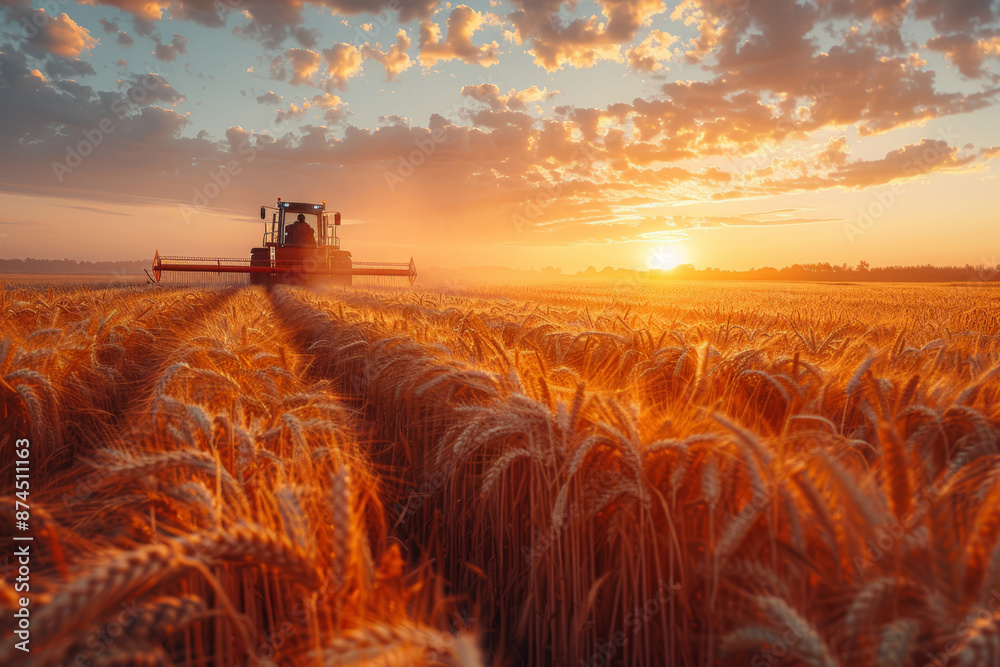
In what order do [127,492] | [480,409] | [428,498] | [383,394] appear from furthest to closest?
[383,394]
[428,498]
[480,409]
[127,492]

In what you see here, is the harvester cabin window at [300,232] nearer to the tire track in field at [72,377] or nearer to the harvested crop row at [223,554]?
the tire track in field at [72,377]

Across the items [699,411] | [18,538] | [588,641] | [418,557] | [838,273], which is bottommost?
[418,557]

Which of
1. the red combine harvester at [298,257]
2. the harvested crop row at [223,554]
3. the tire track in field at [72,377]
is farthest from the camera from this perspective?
the red combine harvester at [298,257]

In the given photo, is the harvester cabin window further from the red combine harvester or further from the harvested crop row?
the harvested crop row

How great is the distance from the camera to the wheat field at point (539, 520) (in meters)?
0.86

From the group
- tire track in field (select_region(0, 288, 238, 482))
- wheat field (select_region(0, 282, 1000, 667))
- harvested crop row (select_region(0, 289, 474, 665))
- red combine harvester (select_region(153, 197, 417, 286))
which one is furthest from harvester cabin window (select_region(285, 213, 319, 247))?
harvested crop row (select_region(0, 289, 474, 665))

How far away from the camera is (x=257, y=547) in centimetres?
93

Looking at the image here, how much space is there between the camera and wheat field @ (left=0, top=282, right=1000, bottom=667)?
0.86 metres

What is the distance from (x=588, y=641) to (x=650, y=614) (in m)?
0.27

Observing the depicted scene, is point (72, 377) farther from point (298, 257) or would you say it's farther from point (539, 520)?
point (298, 257)

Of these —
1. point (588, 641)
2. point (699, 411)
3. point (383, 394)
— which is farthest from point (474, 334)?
point (588, 641)

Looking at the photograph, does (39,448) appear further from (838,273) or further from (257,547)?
(838,273)

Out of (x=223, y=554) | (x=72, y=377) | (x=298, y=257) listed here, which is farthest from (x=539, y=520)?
(x=298, y=257)

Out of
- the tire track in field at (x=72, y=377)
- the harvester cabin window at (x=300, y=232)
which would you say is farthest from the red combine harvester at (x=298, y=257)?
the tire track in field at (x=72, y=377)
